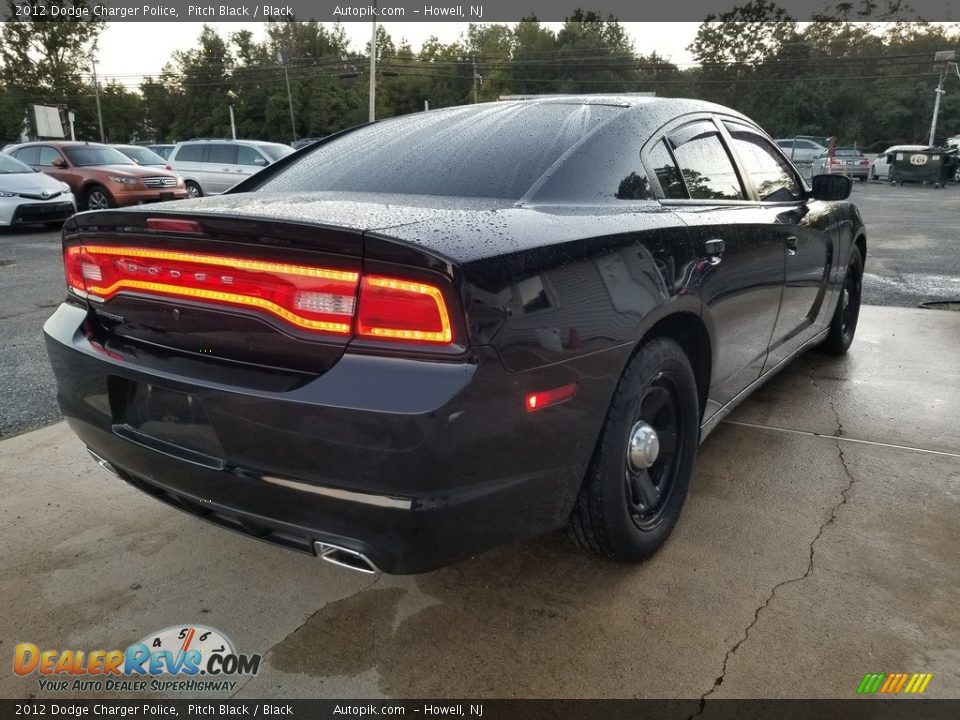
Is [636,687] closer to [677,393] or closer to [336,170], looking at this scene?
[677,393]

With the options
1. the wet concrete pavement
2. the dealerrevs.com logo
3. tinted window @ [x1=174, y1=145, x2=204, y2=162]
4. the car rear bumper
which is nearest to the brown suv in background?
tinted window @ [x1=174, y1=145, x2=204, y2=162]

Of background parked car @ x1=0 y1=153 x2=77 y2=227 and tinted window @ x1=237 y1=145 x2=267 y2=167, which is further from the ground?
tinted window @ x1=237 y1=145 x2=267 y2=167

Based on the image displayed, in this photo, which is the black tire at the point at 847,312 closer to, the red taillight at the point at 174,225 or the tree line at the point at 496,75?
the red taillight at the point at 174,225

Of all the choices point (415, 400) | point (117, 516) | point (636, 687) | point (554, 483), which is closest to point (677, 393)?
point (554, 483)

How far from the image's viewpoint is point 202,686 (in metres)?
1.91

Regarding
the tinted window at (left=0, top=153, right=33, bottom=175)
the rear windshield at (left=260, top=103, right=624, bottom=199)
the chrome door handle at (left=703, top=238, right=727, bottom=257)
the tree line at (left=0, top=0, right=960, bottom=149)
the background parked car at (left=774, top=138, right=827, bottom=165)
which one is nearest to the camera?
the rear windshield at (left=260, top=103, right=624, bottom=199)

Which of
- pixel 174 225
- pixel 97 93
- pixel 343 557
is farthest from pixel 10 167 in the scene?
pixel 97 93

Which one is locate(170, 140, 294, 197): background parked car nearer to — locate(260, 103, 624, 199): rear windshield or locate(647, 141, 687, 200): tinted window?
locate(260, 103, 624, 199): rear windshield

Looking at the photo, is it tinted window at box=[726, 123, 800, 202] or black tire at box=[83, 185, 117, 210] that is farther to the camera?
black tire at box=[83, 185, 117, 210]

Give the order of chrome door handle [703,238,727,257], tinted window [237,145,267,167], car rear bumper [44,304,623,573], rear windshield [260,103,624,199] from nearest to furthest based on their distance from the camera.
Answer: car rear bumper [44,304,623,573] → rear windshield [260,103,624,199] → chrome door handle [703,238,727,257] → tinted window [237,145,267,167]

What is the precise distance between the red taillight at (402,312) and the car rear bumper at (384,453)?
0.06 metres

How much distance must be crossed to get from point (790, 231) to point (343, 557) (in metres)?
2.49

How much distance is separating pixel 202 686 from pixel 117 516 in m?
1.09

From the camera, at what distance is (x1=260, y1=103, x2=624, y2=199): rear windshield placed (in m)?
2.24
